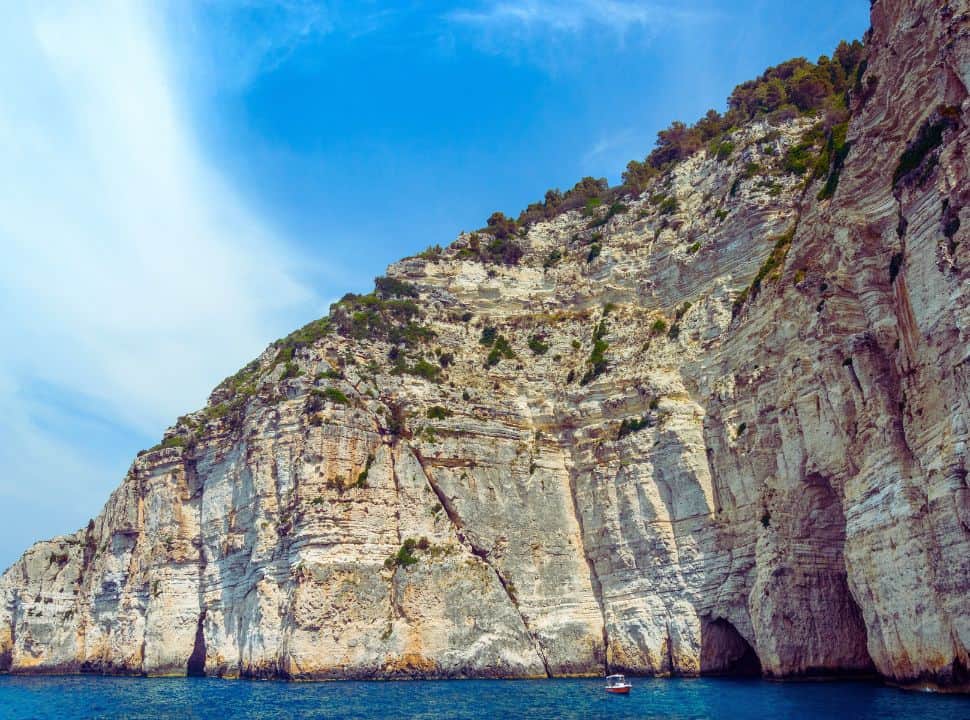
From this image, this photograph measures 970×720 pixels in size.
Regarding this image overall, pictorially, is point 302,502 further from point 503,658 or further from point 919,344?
point 919,344

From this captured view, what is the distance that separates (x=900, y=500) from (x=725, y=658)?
1827 centimetres

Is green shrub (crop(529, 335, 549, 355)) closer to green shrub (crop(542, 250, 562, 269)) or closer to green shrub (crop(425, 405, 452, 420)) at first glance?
green shrub (crop(542, 250, 562, 269))

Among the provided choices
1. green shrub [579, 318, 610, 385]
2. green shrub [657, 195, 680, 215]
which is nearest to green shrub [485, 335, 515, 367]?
green shrub [579, 318, 610, 385]

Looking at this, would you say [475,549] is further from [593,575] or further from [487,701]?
[487,701]

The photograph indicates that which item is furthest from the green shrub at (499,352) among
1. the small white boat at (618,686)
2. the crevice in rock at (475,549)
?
the small white boat at (618,686)

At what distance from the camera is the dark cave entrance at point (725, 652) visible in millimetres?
39750

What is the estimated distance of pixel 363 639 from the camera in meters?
41.5

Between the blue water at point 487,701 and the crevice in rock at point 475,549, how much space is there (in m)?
2.97

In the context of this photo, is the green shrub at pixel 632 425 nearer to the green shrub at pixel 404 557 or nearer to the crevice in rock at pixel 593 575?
the crevice in rock at pixel 593 575

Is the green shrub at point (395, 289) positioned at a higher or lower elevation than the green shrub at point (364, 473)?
higher

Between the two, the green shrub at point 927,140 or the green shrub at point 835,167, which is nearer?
the green shrub at point 927,140

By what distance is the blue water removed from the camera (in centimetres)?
2461

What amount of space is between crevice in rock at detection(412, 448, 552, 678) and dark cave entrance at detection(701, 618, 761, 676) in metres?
8.26

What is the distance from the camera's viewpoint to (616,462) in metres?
46.1
